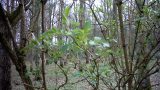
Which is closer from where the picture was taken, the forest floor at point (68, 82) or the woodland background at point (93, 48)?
the woodland background at point (93, 48)

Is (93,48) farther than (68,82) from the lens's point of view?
No

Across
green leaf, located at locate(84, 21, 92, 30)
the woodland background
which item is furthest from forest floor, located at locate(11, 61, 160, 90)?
green leaf, located at locate(84, 21, 92, 30)

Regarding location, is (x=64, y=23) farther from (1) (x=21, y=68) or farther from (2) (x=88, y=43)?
(1) (x=21, y=68)

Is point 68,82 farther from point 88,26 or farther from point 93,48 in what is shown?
point 88,26

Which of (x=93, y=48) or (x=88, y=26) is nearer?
(x=88, y=26)

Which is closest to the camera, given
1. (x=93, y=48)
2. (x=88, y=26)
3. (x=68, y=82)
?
(x=88, y=26)

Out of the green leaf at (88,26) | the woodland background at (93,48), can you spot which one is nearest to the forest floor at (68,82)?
the woodland background at (93,48)

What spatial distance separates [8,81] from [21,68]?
5946 mm

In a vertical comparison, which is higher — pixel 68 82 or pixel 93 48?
pixel 93 48

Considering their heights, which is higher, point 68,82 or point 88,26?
point 88,26

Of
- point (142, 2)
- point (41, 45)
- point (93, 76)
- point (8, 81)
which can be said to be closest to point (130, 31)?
point (142, 2)

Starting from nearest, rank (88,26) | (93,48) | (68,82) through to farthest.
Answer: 1. (88,26)
2. (93,48)
3. (68,82)

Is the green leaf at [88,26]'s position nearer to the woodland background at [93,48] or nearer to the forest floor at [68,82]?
the woodland background at [93,48]

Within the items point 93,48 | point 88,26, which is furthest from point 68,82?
point 88,26
